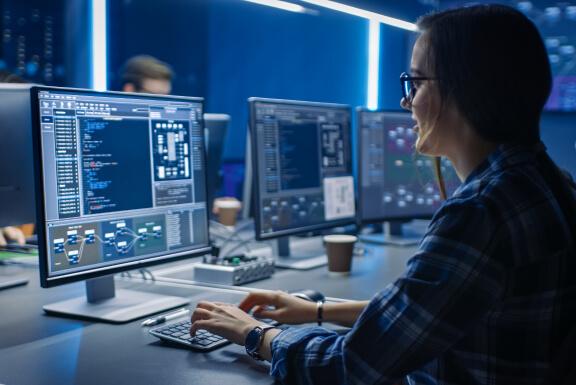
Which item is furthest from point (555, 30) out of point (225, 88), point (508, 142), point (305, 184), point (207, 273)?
point (508, 142)

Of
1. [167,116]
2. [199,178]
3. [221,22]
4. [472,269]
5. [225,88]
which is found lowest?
[472,269]

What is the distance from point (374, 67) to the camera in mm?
4934

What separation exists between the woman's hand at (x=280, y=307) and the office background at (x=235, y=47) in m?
1.87

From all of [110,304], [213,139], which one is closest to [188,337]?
[110,304]

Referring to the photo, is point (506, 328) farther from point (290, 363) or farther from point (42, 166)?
point (42, 166)

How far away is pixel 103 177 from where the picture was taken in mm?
1386

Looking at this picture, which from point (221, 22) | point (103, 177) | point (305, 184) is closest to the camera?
point (103, 177)

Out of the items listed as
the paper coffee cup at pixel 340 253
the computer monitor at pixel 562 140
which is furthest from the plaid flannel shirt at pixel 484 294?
the computer monitor at pixel 562 140

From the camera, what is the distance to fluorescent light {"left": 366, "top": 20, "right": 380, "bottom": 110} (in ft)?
16.1

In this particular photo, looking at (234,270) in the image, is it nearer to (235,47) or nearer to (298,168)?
(298,168)

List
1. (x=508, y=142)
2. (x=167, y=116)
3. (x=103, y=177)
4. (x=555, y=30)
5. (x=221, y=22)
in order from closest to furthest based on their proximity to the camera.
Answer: (x=508, y=142) < (x=103, y=177) < (x=167, y=116) < (x=555, y=30) < (x=221, y=22)

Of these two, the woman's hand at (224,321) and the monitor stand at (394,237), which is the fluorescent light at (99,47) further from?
the woman's hand at (224,321)

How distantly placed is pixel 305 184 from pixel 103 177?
2.87 ft

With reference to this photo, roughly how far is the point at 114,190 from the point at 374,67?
3813mm
